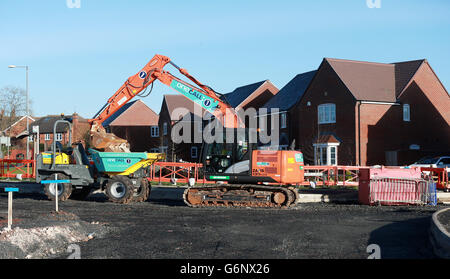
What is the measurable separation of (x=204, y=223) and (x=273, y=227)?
6.28ft

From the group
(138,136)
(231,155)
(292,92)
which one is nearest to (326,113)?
(292,92)

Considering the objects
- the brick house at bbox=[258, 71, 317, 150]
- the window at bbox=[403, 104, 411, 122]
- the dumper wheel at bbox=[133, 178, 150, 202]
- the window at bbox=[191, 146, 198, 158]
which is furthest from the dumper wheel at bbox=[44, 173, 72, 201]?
the window at bbox=[191, 146, 198, 158]

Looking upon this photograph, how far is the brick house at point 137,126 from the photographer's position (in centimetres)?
7431

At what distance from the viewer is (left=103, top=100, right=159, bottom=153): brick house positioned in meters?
74.3

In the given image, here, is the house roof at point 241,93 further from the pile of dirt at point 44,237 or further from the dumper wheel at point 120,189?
the pile of dirt at point 44,237

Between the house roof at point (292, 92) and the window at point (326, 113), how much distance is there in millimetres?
3946

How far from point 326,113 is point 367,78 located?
4.19 meters

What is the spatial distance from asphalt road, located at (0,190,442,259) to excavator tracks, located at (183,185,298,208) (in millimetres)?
521

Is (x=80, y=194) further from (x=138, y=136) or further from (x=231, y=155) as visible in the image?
(x=138, y=136)

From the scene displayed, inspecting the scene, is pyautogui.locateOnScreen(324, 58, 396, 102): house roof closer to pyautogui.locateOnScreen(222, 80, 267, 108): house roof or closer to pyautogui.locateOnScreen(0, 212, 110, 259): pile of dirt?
pyautogui.locateOnScreen(222, 80, 267, 108): house roof

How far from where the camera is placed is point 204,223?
13.8 meters

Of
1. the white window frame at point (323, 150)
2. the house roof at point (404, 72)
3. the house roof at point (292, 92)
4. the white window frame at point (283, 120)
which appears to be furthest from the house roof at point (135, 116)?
the house roof at point (404, 72)

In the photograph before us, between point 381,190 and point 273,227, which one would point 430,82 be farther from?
point 273,227
